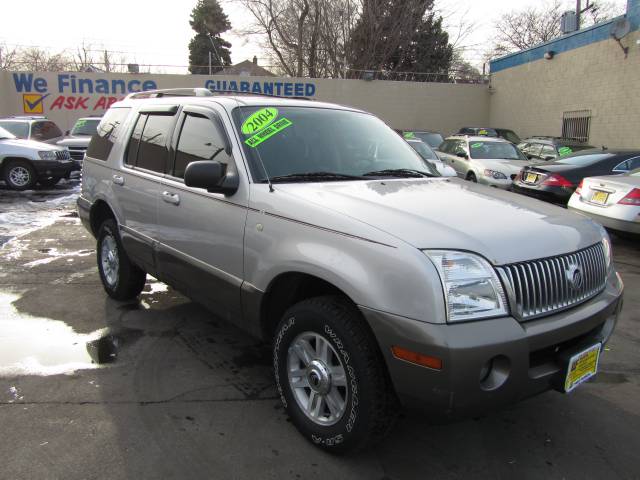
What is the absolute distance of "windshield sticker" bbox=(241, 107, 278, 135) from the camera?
11.0 ft

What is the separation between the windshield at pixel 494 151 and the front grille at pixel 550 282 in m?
10.1

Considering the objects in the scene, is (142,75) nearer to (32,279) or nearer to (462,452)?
(32,279)

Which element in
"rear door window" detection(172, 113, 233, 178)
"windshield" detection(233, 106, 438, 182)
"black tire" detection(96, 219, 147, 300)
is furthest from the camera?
"black tire" detection(96, 219, 147, 300)

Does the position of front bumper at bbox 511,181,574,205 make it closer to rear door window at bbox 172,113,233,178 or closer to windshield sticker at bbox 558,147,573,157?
windshield sticker at bbox 558,147,573,157

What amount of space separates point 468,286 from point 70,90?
24959 millimetres

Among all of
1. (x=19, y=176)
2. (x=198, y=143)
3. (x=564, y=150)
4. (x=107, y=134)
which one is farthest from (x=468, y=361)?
(x=19, y=176)

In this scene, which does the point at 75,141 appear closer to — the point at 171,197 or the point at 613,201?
the point at 171,197

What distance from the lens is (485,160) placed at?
39.7 ft

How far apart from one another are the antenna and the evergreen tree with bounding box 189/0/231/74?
154ft

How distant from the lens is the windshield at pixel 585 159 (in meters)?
9.35

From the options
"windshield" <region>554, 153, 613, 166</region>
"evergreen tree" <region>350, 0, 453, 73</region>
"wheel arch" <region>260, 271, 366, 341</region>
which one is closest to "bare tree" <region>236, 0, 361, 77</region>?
"evergreen tree" <region>350, 0, 453, 73</region>

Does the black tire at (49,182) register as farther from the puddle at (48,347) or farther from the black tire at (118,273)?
the puddle at (48,347)

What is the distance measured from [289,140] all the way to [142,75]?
73.8ft

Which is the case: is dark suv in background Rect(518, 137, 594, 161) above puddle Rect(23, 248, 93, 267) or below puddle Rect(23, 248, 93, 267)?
above
